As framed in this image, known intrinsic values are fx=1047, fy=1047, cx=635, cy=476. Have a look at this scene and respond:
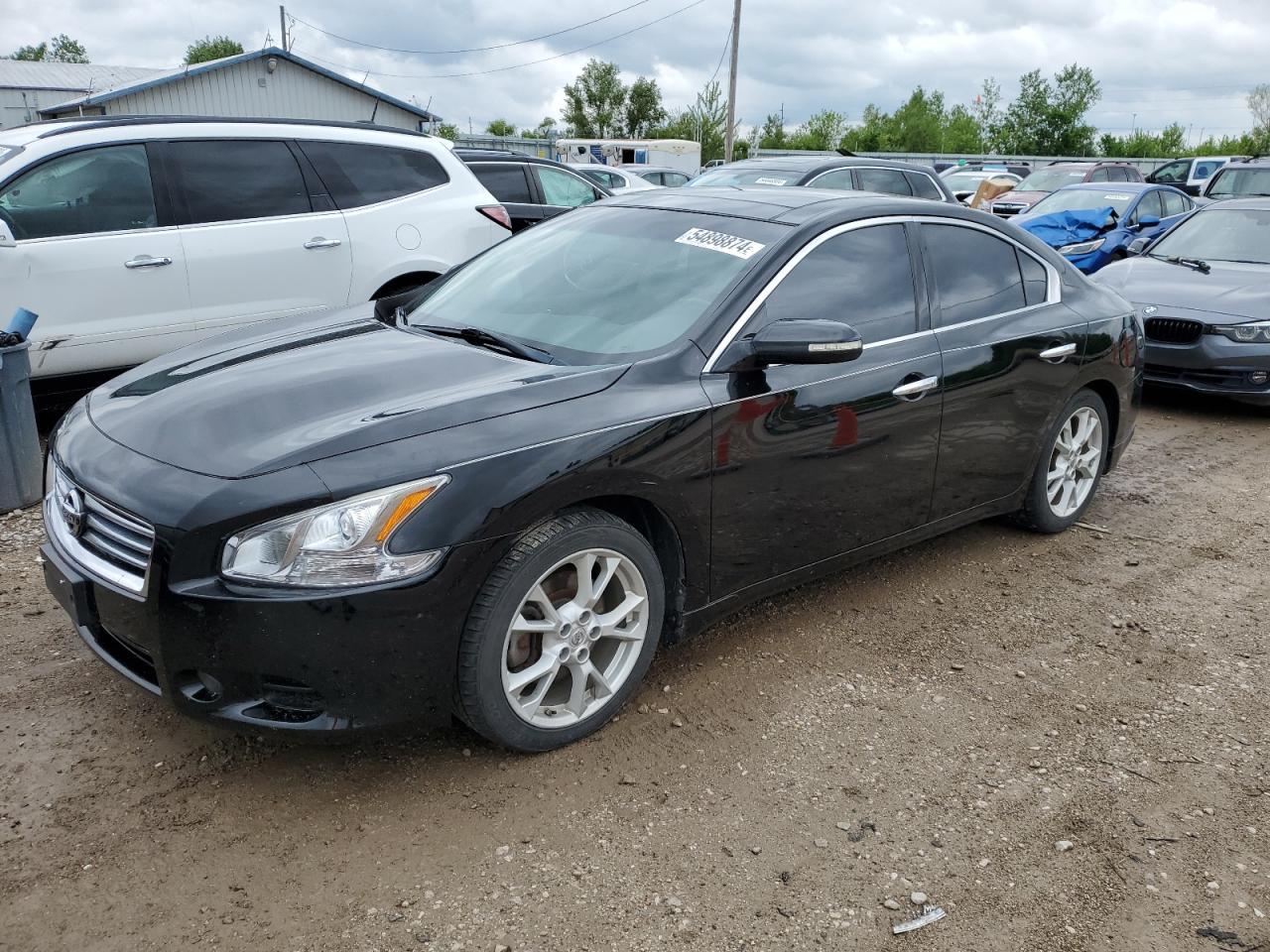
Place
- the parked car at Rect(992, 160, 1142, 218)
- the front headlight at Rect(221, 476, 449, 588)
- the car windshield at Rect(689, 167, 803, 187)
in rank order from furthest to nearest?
the parked car at Rect(992, 160, 1142, 218) → the car windshield at Rect(689, 167, 803, 187) → the front headlight at Rect(221, 476, 449, 588)

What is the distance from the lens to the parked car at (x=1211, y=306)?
742cm

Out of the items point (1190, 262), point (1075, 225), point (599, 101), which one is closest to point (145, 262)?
point (1190, 262)

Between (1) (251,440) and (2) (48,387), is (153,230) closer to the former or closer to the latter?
(2) (48,387)

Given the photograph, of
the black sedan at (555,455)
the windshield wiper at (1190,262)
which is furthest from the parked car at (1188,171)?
the black sedan at (555,455)

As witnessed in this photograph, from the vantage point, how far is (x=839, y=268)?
3.82 metres

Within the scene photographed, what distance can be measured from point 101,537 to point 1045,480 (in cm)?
391

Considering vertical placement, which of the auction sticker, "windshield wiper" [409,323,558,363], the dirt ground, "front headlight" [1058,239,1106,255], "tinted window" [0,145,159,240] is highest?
"tinted window" [0,145,159,240]

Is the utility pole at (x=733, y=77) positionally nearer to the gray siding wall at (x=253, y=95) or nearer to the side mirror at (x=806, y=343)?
the gray siding wall at (x=253, y=95)

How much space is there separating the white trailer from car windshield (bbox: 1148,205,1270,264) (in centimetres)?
2935

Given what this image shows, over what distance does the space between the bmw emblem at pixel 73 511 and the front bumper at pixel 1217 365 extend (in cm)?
727

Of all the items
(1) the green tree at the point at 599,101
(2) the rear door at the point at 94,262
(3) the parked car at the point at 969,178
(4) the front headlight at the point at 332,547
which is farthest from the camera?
(1) the green tree at the point at 599,101

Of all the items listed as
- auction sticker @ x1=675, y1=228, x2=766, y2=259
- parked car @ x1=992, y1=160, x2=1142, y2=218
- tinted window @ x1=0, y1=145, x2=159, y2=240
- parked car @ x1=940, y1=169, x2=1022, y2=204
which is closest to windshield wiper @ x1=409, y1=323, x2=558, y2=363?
auction sticker @ x1=675, y1=228, x2=766, y2=259

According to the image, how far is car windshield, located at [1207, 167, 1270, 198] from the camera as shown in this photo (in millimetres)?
14391

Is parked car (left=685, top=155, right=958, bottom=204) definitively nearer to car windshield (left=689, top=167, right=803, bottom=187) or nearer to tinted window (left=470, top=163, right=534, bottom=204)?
car windshield (left=689, top=167, right=803, bottom=187)
